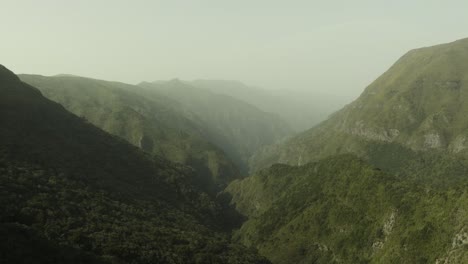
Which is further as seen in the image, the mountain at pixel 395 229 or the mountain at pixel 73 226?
the mountain at pixel 395 229

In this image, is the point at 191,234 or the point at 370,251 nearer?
the point at 370,251

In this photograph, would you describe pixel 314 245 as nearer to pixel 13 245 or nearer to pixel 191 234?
pixel 191 234

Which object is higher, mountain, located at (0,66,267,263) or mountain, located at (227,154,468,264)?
mountain, located at (0,66,267,263)

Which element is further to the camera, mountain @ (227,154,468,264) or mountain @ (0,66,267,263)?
mountain @ (227,154,468,264)

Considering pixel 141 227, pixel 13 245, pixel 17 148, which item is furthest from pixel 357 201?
pixel 17 148

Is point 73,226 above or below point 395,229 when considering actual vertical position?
above

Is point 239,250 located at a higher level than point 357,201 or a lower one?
lower

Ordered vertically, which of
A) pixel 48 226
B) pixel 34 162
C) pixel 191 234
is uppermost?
pixel 34 162

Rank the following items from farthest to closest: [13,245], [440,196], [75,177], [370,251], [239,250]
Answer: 1. [75,177]
2. [239,250]
3. [370,251]
4. [440,196]
5. [13,245]

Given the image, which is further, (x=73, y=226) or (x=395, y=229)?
(x=395, y=229)

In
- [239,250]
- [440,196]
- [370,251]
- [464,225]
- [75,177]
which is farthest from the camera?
[75,177]

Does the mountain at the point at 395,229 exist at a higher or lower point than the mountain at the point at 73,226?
lower
